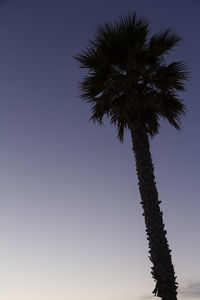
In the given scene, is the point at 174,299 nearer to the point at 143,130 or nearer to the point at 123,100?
the point at 143,130

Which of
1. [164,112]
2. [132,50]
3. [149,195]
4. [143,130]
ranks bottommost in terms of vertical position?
[149,195]

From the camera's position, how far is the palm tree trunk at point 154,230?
1096 centimetres

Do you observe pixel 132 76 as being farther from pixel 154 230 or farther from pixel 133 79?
pixel 154 230

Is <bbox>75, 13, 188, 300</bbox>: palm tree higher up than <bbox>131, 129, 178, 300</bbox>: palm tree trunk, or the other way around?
<bbox>75, 13, 188, 300</bbox>: palm tree

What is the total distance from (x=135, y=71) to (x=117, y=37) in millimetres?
1455

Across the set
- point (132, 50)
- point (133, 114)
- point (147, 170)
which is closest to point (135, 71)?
point (132, 50)

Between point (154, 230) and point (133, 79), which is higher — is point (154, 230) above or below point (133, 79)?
below

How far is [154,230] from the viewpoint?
37.6 ft

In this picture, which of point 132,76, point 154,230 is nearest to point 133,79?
point 132,76

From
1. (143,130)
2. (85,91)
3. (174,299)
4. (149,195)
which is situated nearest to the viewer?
(174,299)

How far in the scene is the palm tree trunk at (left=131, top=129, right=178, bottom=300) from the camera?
36.0 ft

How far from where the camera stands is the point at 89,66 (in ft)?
46.6

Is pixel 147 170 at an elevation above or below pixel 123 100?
below

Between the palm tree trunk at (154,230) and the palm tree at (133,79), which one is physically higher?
the palm tree at (133,79)
